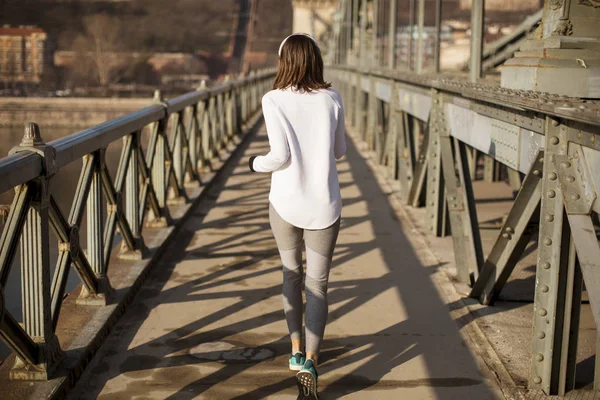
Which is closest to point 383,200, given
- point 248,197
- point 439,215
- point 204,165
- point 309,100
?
point 248,197

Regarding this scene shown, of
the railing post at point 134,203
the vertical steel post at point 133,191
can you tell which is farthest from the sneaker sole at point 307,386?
the vertical steel post at point 133,191

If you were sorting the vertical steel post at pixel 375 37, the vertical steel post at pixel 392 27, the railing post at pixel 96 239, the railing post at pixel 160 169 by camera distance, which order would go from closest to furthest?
the railing post at pixel 96 239
the railing post at pixel 160 169
the vertical steel post at pixel 392 27
the vertical steel post at pixel 375 37

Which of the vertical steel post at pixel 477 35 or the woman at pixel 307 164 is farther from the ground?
the vertical steel post at pixel 477 35

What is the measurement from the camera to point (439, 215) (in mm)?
7484

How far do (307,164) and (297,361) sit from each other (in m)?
0.91

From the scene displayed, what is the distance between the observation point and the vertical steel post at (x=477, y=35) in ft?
21.1

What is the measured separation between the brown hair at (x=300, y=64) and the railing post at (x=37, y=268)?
41.9 inches

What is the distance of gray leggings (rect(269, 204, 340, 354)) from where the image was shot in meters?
3.98

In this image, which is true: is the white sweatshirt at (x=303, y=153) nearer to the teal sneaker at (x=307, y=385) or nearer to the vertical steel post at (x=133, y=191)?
the teal sneaker at (x=307, y=385)

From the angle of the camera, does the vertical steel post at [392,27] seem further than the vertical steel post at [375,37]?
No

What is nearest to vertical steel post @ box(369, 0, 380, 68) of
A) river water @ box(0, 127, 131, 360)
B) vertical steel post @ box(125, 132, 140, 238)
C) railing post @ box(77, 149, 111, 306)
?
river water @ box(0, 127, 131, 360)

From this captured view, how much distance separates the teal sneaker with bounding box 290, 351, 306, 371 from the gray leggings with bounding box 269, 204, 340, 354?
0.27ft

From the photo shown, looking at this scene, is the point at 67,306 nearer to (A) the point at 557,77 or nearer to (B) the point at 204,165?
(A) the point at 557,77

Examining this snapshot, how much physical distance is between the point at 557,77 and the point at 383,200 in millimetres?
5012
